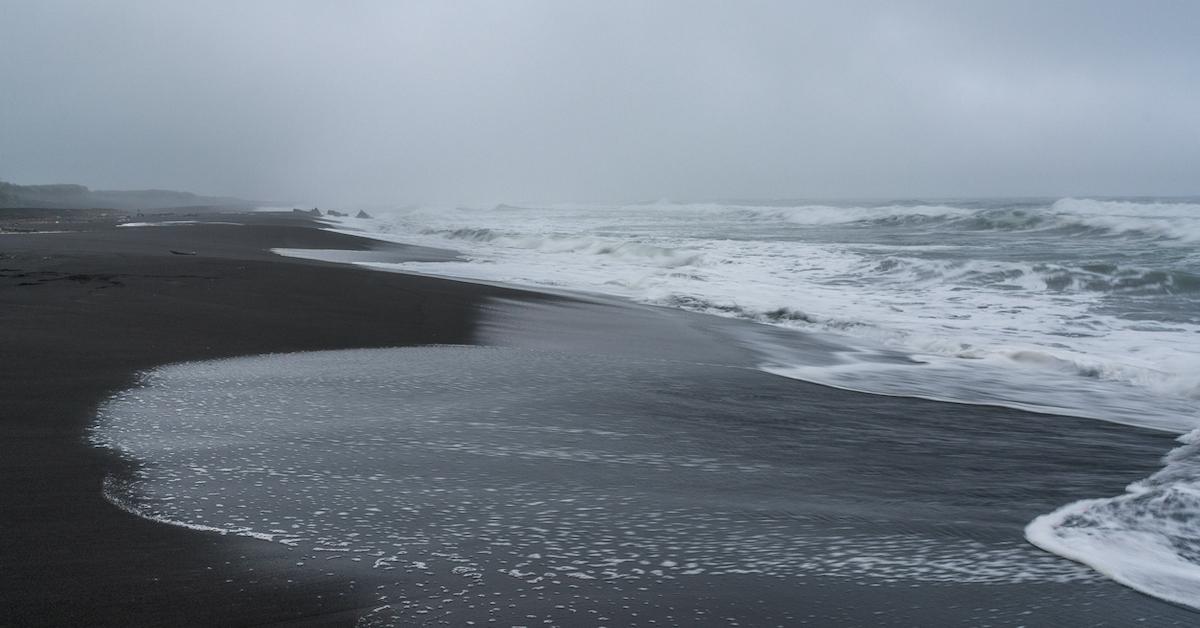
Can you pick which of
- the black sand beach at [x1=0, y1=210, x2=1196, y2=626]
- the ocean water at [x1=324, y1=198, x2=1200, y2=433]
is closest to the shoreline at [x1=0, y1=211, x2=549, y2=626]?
the black sand beach at [x1=0, y1=210, x2=1196, y2=626]

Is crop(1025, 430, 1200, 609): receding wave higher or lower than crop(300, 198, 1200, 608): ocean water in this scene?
lower

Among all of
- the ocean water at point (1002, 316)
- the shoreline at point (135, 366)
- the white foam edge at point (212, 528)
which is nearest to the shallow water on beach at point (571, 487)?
the white foam edge at point (212, 528)

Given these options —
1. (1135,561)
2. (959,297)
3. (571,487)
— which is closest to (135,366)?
(571,487)

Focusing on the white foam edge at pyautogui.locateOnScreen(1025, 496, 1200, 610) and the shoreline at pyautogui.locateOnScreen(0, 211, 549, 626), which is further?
the white foam edge at pyautogui.locateOnScreen(1025, 496, 1200, 610)

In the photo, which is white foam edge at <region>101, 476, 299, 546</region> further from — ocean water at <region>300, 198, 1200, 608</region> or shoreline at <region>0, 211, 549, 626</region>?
ocean water at <region>300, 198, 1200, 608</region>

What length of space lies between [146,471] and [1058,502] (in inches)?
132

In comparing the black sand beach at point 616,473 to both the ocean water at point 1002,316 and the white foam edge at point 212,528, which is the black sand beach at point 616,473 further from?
the ocean water at point 1002,316

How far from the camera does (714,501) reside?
122 inches

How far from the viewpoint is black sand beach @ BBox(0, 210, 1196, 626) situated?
7.26ft

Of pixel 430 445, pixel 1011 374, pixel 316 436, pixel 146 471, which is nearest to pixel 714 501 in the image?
pixel 430 445

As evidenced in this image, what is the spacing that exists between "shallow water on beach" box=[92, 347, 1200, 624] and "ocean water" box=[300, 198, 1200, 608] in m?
0.34

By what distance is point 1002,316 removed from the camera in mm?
9352

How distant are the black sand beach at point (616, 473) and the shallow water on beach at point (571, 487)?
21 mm

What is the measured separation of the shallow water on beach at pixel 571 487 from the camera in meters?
2.41
